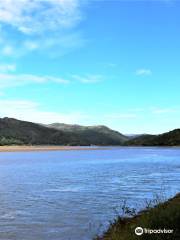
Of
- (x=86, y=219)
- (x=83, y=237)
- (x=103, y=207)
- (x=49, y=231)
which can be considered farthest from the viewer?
(x=103, y=207)

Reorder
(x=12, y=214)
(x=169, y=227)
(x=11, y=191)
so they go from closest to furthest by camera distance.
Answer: (x=169, y=227)
(x=12, y=214)
(x=11, y=191)

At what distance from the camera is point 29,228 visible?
21.5 metres

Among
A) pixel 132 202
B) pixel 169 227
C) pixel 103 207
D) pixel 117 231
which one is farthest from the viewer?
pixel 132 202

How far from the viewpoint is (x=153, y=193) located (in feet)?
116

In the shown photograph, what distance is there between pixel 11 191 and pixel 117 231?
21.7 meters

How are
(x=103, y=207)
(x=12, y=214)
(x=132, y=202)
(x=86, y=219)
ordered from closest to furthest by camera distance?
1. (x=86, y=219)
2. (x=12, y=214)
3. (x=103, y=207)
4. (x=132, y=202)

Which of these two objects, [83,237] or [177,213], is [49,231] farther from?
[177,213]

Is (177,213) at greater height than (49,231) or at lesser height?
greater

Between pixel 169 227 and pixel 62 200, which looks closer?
pixel 169 227

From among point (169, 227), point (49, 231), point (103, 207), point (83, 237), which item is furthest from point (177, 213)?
point (103, 207)

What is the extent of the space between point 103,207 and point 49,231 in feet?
25.0

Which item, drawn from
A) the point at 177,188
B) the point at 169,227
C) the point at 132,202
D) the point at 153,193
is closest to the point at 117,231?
the point at 169,227

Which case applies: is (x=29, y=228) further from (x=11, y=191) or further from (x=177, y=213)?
(x=11, y=191)

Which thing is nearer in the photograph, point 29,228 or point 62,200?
point 29,228
